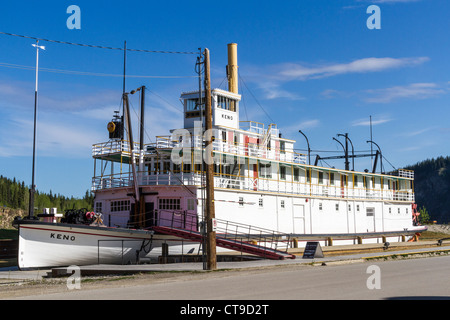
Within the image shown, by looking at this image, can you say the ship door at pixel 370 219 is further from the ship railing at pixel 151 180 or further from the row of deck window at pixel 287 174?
the ship railing at pixel 151 180

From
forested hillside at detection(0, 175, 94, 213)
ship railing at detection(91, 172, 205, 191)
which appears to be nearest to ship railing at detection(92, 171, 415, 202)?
ship railing at detection(91, 172, 205, 191)

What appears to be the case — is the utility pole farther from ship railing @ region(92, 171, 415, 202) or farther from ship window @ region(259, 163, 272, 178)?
ship window @ region(259, 163, 272, 178)

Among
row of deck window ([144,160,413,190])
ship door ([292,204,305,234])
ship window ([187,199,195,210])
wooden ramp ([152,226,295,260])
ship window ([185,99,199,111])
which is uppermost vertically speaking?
ship window ([185,99,199,111])

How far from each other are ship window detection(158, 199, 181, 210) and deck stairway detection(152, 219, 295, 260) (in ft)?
5.05

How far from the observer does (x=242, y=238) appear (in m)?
30.0

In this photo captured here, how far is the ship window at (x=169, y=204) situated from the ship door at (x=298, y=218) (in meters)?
9.14

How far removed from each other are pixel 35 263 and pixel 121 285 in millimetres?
9935

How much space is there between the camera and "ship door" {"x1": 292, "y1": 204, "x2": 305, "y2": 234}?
3491 cm

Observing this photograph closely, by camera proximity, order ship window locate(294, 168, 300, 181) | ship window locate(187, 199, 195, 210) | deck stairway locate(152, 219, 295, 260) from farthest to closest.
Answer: ship window locate(294, 168, 300, 181) < ship window locate(187, 199, 195, 210) < deck stairway locate(152, 219, 295, 260)

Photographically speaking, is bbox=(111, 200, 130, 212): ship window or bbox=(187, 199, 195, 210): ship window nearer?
bbox=(187, 199, 195, 210): ship window

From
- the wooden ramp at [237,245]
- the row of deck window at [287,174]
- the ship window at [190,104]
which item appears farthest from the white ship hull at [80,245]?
the ship window at [190,104]

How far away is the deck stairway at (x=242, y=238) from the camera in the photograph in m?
25.5
